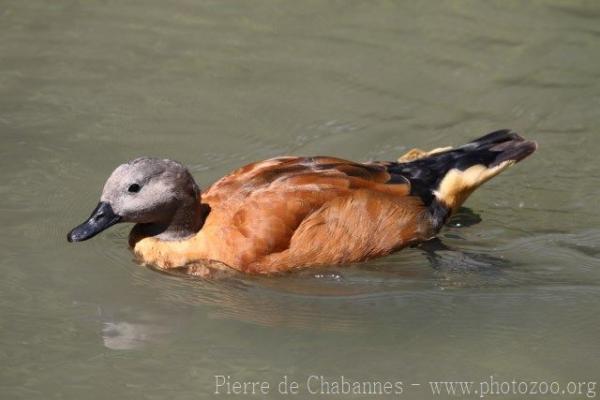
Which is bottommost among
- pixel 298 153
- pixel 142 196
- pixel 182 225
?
pixel 182 225

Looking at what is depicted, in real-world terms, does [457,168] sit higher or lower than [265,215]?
higher

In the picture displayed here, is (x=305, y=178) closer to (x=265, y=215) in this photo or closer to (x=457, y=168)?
(x=265, y=215)

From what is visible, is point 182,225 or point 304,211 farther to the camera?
point 182,225

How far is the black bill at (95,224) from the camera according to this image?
24.8ft

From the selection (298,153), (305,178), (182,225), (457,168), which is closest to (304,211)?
(305,178)

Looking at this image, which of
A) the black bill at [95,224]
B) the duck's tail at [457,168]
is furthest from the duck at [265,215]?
the duck's tail at [457,168]

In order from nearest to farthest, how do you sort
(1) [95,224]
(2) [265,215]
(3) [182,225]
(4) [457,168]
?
(1) [95,224], (2) [265,215], (3) [182,225], (4) [457,168]

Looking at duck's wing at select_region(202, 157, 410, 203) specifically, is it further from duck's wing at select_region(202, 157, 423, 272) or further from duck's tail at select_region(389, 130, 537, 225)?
duck's tail at select_region(389, 130, 537, 225)

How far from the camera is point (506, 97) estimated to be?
1054cm

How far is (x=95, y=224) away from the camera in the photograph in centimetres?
761

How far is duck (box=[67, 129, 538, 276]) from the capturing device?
25.2 feet

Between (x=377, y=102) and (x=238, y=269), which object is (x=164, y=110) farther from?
(x=238, y=269)

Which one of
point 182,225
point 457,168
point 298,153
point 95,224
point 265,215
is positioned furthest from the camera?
point 298,153

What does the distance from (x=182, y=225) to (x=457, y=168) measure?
233 cm
